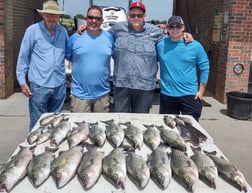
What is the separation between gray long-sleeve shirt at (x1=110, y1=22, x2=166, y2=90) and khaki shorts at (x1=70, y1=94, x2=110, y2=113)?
269mm

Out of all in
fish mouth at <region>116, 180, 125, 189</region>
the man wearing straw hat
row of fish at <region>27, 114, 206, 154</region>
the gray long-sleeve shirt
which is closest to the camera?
fish mouth at <region>116, 180, 125, 189</region>

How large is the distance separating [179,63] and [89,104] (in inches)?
45.3

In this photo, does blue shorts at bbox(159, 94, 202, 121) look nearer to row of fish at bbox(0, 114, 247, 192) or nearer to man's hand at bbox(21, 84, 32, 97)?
row of fish at bbox(0, 114, 247, 192)

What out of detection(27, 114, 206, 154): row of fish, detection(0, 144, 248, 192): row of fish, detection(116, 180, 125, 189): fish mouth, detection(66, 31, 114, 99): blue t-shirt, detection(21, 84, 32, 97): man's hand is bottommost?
detection(116, 180, 125, 189): fish mouth

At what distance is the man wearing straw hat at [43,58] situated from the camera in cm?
425

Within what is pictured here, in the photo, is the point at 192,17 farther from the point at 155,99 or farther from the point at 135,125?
the point at 135,125

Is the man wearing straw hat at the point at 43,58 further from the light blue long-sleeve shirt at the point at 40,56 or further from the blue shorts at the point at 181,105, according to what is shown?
the blue shorts at the point at 181,105

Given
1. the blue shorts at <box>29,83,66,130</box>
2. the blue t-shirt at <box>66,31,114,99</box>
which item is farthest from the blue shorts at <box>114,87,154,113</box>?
the blue shorts at <box>29,83,66,130</box>

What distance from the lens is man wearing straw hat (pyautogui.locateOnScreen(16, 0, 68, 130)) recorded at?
425cm

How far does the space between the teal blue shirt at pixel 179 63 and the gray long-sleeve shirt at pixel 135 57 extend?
0.12m

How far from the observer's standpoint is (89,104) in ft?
14.3

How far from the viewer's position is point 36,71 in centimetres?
427

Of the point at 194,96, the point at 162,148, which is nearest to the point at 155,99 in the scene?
the point at 194,96

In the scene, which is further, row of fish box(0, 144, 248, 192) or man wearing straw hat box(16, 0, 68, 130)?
man wearing straw hat box(16, 0, 68, 130)
